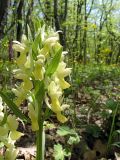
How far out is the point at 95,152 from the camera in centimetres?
297

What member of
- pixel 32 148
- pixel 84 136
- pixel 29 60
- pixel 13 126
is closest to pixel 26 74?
pixel 29 60

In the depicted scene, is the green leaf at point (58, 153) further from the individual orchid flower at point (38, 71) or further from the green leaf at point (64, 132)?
the individual orchid flower at point (38, 71)

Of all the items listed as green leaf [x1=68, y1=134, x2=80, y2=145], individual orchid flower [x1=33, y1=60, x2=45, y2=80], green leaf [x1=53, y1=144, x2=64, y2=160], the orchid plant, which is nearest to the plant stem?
the orchid plant

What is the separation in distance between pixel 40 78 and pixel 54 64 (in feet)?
0.27

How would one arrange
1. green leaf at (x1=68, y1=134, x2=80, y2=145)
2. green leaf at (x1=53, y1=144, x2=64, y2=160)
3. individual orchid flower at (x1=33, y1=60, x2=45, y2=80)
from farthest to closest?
green leaf at (x1=68, y1=134, x2=80, y2=145), green leaf at (x1=53, y1=144, x2=64, y2=160), individual orchid flower at (x1=33, y1=60, x2=45, y2=80)


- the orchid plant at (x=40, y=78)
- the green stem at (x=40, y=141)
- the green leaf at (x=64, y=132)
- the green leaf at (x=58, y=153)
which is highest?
the orchid plant at (x=40, y=78)

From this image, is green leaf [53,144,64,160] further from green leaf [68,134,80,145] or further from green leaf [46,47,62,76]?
green leaf [46,47,62,76]

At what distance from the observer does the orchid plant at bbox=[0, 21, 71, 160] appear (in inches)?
60.4

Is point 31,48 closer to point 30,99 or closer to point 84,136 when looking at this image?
point 30,99

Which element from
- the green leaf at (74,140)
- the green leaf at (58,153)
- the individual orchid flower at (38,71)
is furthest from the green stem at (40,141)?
the green leaf at (74,140)

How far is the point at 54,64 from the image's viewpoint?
1528 mm

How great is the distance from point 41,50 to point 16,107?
0.27m

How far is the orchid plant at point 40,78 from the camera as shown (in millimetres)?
1534

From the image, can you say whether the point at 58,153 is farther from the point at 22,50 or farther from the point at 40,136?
the point at 22,50
